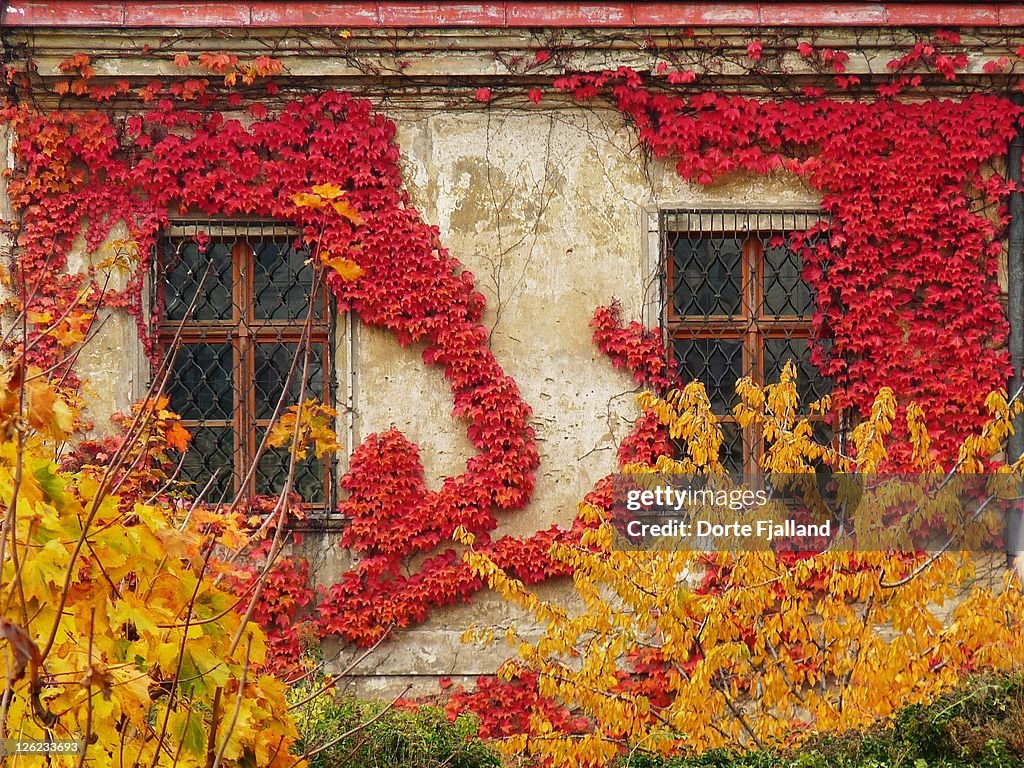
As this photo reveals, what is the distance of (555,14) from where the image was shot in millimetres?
6941

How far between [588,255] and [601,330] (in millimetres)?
466

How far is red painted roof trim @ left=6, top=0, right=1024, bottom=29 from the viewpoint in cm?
686

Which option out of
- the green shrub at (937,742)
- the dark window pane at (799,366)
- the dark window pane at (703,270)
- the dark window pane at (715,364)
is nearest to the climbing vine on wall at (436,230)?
the dark window pane at (799,366)

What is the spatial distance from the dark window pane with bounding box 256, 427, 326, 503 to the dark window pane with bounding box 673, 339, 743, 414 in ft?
7.39

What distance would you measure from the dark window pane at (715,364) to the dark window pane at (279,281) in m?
2.20

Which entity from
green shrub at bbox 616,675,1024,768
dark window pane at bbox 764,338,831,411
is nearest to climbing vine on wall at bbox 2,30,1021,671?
dark window pane at bbox 764,338,831,411

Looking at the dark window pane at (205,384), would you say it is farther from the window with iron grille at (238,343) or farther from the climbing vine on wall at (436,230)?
the climbing vine on wall at (436,230)

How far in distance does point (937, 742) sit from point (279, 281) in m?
4.48

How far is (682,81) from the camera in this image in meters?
6.97

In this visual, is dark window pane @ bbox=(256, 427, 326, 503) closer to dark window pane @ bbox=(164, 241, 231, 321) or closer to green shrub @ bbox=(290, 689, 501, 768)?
dark window pane @ bbox=(164, 241, 231, 321)

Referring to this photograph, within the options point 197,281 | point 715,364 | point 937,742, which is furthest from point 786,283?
point 197,281

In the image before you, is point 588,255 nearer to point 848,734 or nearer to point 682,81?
point 682,81

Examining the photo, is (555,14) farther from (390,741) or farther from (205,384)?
(390,741)

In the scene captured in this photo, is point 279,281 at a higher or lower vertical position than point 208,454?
higher
